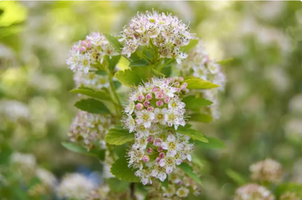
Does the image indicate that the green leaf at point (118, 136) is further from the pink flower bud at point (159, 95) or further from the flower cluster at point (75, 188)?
the flower cluster at point (75, 188)

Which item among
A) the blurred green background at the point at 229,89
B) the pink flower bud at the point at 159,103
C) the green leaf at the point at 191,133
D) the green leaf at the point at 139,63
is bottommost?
the green leaf at the point at 191,133

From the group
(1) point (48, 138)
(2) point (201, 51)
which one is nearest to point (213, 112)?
(2) point (201, 51)

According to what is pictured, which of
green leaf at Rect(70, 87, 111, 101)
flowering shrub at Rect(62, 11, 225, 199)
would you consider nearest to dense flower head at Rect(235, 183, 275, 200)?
flowering shrub at Rect(62, 11, 225, 199)

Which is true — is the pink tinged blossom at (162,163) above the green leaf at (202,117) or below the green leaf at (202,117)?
below

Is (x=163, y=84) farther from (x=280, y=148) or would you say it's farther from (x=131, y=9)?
(x=280, y=148)

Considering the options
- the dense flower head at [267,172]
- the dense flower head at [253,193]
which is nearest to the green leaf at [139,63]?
the dense flower head at [253,193]

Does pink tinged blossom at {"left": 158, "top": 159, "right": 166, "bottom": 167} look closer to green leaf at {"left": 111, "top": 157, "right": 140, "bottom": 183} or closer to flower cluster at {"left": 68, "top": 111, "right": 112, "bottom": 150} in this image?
green leaf at {"left": 111, "top": 157, "right": 140, "bottom": 183}

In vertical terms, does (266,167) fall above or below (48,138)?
below
